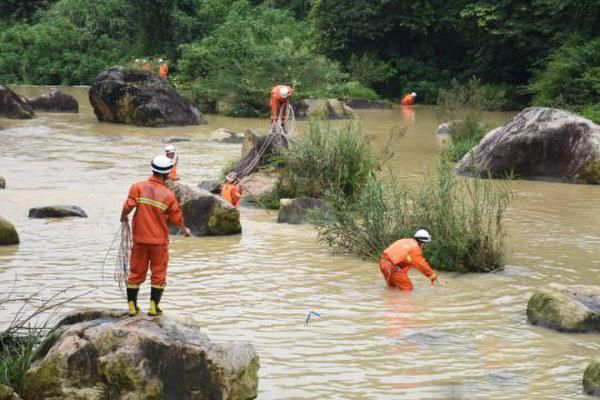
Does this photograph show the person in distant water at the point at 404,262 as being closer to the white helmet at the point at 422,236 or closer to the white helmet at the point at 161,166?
the white helmet at the point at 422,236

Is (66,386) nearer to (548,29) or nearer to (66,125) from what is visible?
(66,125)

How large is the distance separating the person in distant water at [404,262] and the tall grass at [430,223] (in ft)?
3.15

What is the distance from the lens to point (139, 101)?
34969mm

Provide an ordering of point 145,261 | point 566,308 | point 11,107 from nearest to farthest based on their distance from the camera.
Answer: point 145,261, point 566,308, point 11,107

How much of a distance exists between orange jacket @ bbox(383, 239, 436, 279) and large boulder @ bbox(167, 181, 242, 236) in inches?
164

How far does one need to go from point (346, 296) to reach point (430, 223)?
2234 millimetres

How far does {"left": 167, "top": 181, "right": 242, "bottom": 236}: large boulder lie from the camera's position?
16.7 metres

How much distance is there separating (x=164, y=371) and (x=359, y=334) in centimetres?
339

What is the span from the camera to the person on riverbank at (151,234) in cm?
912

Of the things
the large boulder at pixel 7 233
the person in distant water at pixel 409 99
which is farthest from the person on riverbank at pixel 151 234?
the person in distant water at pixel 409 99

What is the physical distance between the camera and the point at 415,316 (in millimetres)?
11984

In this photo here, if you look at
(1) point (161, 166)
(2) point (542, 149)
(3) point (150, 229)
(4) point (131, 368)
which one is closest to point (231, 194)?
(2) point (542, 149)

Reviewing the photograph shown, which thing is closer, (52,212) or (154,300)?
(154,300)

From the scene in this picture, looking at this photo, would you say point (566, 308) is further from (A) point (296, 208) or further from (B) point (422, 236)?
(A) point (296, 208)
